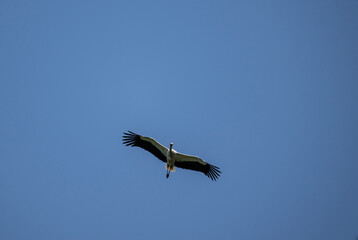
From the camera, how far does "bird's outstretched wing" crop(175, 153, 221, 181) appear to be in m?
20.5

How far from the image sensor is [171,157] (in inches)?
813

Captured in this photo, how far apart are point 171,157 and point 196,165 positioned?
1467 millimetres

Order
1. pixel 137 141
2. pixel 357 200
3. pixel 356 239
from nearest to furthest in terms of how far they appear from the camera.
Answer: pixel 137 141 → pixel 356 239 → pixel 357 200

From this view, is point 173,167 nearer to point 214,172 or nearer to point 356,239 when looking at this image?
point 214,172

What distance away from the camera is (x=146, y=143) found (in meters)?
20.5

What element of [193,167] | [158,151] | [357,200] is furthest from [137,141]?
[357,200]

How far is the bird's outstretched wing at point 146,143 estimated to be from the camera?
20.2 m

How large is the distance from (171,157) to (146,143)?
155cm

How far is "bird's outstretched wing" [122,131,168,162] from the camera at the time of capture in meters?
20.2

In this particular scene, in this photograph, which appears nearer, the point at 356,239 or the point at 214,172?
the point at 214,172

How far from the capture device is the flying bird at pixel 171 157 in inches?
800

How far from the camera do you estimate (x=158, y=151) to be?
20938 mm

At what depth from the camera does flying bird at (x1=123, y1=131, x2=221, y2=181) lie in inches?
800

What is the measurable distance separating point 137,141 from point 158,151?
4.49 feet
